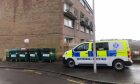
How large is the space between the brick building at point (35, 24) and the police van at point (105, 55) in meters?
6.60

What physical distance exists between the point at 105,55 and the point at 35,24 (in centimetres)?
1204

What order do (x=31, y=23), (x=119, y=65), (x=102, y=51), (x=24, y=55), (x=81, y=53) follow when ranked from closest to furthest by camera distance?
(x=119, y=65)
(x=102, y=51)
(x=81, y=53)
(x=24, y=55)
(x=31, y=23)

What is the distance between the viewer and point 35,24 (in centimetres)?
2456

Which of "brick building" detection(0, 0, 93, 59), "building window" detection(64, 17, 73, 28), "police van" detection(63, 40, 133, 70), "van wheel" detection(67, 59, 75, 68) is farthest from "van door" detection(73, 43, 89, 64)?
"building window" detection(64, 17, 73, 28)

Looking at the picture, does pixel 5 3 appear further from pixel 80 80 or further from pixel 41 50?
pixel 80 80

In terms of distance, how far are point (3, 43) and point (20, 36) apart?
265 cm

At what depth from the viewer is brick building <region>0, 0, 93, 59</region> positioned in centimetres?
2345

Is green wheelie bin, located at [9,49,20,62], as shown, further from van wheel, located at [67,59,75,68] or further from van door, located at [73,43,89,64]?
van door, located at [73,43,89,64]

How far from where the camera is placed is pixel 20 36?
25438 millimetres

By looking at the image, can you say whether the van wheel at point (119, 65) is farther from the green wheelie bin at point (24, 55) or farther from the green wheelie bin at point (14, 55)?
the green wheelie bin at point (14, 55)

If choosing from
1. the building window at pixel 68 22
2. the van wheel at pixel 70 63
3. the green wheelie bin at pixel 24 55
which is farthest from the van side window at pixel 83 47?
the building window at pixel 68 22

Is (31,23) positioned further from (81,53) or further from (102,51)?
(102,51)

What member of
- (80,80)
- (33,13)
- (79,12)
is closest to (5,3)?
(33,13)

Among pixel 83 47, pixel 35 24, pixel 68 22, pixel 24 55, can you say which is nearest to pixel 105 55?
pixel 83 47
